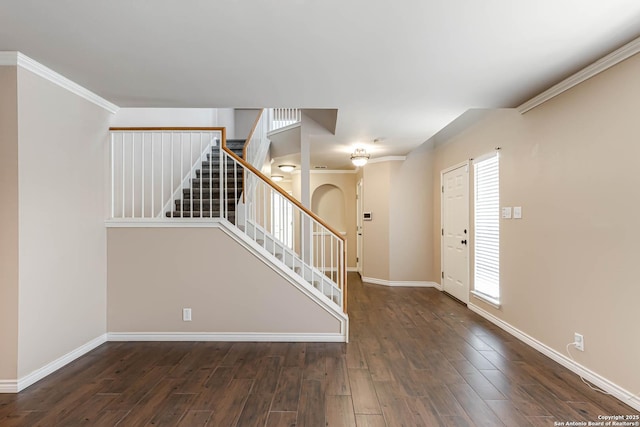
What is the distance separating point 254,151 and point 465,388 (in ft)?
14.3

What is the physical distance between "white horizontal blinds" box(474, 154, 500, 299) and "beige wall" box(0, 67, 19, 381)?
15.4 ft

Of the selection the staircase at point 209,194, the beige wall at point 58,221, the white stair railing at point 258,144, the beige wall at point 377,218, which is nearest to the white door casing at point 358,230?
the beige wall at point 377,218

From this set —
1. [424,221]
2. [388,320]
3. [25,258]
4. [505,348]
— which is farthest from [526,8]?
[424,221]

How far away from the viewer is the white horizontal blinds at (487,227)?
4.04m

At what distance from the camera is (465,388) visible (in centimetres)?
254

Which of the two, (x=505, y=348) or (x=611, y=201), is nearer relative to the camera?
(x=611, y=201)

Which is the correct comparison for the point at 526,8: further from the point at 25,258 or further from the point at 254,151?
the point at 254,151

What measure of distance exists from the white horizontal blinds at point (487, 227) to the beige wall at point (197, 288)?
2.13 metres

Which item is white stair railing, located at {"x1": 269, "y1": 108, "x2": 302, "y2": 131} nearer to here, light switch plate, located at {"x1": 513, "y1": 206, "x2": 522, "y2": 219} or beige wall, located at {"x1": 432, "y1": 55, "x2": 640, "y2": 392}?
beige wall, located at {"x1": 432, "y1": 55, "x2": 640, "y2": 392}

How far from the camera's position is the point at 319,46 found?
2.33 m

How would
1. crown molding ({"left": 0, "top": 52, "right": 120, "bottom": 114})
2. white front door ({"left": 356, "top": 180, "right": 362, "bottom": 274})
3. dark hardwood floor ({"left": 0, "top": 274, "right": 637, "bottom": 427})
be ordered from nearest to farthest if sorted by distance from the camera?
dark hardwood floor ({"left": 0, "top": 274, "right": 637, "bottom": 427})
crown molding ({"left": 0, "top": 52, "right": 120, "bottom": 114})
white front door ({"left": 356, "top": 180, "right": 362, "bottom": 274})

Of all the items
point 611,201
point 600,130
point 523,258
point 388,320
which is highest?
point 600,130

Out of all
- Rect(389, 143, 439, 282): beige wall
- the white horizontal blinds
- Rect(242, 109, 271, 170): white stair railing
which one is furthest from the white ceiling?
Rect(389, 143, 439, 282): beige wall

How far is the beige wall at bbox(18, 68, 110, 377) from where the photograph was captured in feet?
8.49
